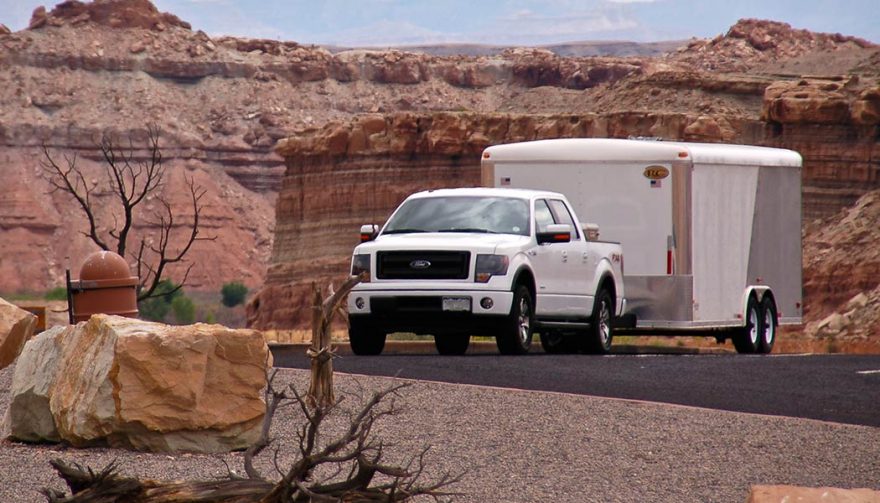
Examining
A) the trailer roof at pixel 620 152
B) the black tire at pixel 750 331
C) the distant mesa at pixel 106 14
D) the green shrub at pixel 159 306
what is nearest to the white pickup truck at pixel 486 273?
the trailer roof at pixel 620 152

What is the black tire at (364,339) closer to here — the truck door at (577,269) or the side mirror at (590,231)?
the truck door at (577,269)

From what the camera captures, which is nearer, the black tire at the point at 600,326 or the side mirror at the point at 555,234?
the side mirror at the point at 555,234

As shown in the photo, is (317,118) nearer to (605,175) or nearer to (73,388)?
(605,175)

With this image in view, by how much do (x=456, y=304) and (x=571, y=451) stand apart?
6796mm

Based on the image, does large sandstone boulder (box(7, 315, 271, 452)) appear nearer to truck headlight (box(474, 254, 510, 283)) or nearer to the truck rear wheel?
truck headlight (box(474, 254, 510, 283))

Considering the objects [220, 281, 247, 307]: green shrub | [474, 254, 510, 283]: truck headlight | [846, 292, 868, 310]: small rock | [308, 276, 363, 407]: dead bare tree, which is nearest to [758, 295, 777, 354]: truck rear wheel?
[474, 254, 510, 283]: truck headlight

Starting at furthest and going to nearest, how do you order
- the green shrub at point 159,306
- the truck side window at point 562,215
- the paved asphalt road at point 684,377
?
the green shrub at point 159,306, the truck side window at point 562,215, the paved asphalt road at point 684,377

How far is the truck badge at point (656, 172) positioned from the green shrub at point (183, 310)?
85.7 m

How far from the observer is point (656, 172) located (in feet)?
64.8

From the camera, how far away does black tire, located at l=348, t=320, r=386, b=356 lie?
60.1 ft

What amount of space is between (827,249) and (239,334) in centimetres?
3764

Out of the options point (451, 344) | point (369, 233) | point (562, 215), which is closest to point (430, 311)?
point (369, 233)

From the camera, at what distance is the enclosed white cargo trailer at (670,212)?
19703 millimetres

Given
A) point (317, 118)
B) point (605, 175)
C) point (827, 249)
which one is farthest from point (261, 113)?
point (605, 175)
